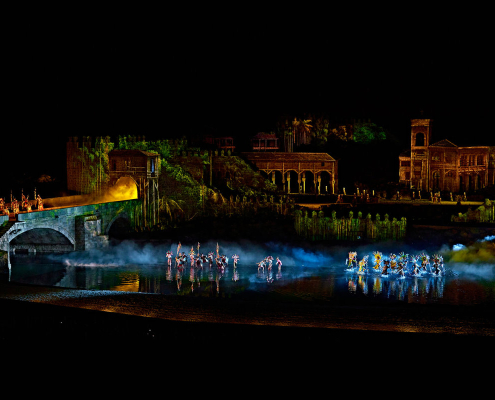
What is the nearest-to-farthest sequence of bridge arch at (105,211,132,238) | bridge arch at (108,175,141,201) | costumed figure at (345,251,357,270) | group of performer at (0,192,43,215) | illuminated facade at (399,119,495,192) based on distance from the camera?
1. group of performer at (0,192,43,215)
2. costumed figure at (345,251,357,270)
3. bridge arch at (105,211,132,238)
4. bridge arch at (108,175,141,201)
5. illuminated facade at (399,119,495,192)

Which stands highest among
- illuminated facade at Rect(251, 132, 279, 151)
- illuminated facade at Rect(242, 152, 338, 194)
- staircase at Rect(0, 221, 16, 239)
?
illuminated facade at Rect(251, 132, 279, 151)

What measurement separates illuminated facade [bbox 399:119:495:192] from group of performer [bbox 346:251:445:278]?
63.4ft

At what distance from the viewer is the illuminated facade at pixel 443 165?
55.4 meters

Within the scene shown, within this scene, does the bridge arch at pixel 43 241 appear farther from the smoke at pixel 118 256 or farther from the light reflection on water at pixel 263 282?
the light reflection on water at pixel 263 282

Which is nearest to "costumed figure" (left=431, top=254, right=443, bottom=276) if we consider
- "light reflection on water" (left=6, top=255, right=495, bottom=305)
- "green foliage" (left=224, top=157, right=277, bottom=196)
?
"light reflection on water" (left=6, top=255, right=495, bottom=305)

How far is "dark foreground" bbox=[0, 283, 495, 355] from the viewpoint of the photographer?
22734 mm

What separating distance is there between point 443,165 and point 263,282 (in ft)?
88.8

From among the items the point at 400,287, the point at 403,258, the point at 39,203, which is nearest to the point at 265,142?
the point at 39,203

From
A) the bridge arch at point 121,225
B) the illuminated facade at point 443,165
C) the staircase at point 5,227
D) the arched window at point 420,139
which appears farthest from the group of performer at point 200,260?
the arched window at point 420,139

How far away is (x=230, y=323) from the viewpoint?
83.5 feet

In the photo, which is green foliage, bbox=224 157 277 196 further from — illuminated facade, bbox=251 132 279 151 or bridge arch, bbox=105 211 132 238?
bridge arch, bbox=105 211 132 238

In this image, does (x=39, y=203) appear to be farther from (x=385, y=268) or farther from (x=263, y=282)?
(x=385, y=268)

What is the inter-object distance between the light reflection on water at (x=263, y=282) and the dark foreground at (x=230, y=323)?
256 cm

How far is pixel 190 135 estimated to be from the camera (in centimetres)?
6191
